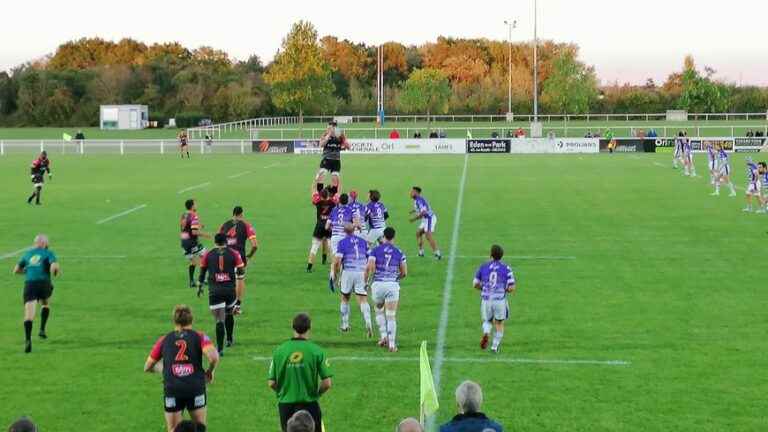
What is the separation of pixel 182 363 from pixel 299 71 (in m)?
77.5

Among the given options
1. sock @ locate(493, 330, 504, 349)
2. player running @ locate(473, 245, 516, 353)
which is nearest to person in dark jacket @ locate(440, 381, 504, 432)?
player running @ locate(473, 245, 516, 353)

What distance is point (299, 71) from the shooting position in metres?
85.4

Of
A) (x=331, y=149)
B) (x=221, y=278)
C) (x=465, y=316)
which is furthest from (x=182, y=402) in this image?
Result: (x=331, y=149)

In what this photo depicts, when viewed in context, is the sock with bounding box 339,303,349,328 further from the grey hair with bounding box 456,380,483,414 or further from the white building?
the white building

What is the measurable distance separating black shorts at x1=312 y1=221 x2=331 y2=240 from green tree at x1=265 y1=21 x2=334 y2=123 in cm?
6444

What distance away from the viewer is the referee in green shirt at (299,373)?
9.08 m

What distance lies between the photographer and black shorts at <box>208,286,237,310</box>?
45.2 ft

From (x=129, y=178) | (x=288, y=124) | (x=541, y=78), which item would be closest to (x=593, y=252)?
(x=129, y=178)

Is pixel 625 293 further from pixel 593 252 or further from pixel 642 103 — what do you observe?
pixel 642 103

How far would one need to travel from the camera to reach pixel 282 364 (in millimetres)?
9094

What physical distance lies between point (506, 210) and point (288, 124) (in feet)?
236

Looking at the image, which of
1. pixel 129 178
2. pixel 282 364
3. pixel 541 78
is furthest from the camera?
pixel 541 78

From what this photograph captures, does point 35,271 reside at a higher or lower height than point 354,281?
higher

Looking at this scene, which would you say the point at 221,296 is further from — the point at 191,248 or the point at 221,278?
the point at 191,248
